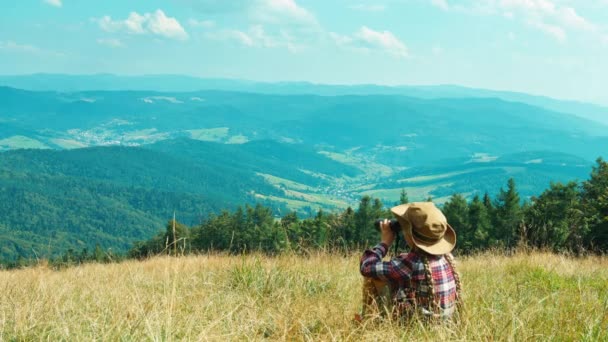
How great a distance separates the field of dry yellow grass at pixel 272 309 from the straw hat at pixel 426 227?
0.57 meters

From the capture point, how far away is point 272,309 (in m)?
4.15

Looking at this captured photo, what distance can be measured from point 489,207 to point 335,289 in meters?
52.5

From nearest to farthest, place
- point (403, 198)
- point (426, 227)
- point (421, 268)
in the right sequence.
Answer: point (426, 227)
point (421, 268)
point (403, 198)

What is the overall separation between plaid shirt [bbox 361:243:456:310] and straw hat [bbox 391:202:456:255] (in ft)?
0.41

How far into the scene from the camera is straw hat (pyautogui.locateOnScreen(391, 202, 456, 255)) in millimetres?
3734

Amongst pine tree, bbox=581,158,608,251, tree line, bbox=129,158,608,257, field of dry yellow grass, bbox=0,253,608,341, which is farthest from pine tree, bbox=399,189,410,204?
field of dry yellow grass, bbox=0,253,608,341

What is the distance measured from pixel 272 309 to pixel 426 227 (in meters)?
1.49

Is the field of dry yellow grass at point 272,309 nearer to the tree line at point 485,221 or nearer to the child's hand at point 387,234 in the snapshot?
the child's hand at point 387,234

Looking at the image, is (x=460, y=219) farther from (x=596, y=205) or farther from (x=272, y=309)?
(x=272, y=309)

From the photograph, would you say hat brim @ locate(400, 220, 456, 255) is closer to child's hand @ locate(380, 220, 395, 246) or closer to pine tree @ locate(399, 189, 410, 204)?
child's hand @ locate(380, 220, 395, 246)

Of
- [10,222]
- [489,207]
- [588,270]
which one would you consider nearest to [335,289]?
[588,270]

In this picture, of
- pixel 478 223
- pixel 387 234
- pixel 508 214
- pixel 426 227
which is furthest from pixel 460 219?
pixel 426 227

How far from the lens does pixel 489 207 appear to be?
176 feet

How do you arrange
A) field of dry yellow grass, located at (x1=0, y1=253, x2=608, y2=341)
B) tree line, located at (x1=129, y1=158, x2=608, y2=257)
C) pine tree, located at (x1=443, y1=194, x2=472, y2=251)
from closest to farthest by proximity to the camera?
field of dry yellow grass, located at (x1=0, y1=253, x2=608, y2=341)
tree line, located at (x1=129, y1=158, x2=608, y2=257)
pine tree, located at (x1=443, y1=194, x2=472, y2=251)
